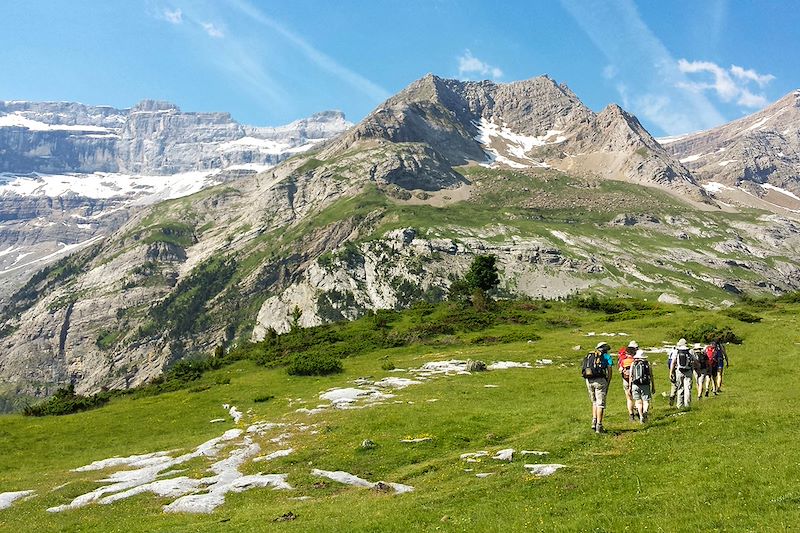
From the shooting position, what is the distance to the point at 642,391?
27328 mm

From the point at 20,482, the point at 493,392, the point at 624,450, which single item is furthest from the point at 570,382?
the point at 20,482

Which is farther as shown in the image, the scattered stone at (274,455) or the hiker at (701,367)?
the hiker at (701,367)

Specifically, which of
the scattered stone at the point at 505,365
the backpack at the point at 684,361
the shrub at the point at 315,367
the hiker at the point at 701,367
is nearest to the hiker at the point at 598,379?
the backpack at the point at 684,361

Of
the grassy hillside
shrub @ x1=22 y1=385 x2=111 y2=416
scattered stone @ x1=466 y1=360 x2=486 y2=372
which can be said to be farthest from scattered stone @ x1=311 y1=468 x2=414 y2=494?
shrub @ x1=22 y1=385 x2=111 y2=416

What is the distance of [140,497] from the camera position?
2523 cm

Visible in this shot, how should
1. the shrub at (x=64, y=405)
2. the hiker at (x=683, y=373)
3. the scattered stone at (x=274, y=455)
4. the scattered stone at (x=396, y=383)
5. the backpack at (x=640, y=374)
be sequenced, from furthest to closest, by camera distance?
the shrub at (x=64, y=405)
the scattered stone at (x=396, y=383)
the hiker at (x=683, y=373)
the scattered stone at (x=274, y=455)
the backpack at (x=640, y=374)

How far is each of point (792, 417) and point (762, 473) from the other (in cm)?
948

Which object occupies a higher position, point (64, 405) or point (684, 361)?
point (684, 361)

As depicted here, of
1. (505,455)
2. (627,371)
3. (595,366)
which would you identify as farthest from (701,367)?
(505,455)

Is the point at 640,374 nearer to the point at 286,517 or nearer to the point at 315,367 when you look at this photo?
the point at 286,517

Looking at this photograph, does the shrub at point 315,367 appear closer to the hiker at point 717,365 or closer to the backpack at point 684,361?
the hiker at point 717,365

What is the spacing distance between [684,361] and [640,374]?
6.02 m

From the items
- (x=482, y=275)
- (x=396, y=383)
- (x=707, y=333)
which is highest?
(x=482, y=275)

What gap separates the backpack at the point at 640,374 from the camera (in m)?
27.1
